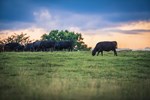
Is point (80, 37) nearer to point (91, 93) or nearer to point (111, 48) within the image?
point (111, 48)

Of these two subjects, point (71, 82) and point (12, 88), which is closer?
point (12, 88)

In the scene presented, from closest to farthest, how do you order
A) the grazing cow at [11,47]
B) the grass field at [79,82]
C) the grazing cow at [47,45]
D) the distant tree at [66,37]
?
1. the grass field at [79,82]
2. the grazing cow at [47,45]
3. the grazing cow at [11,47]
4. the distant tree at [66,37]

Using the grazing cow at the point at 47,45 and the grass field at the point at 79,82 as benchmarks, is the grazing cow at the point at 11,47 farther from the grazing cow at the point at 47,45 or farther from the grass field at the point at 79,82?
the grass field at the point at 79,82

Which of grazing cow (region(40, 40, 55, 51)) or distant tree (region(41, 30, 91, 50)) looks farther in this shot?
distant tree (region(41, 30, 91, 50))

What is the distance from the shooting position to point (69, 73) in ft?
50.2

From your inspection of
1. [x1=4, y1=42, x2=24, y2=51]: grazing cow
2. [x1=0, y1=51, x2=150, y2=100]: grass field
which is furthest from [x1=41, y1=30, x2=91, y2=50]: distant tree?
[x1=0, y1=51, x2=150, y2=100]: grass field

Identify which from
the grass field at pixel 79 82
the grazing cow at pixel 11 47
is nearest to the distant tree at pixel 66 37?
the grazing cow at pixel 11 47

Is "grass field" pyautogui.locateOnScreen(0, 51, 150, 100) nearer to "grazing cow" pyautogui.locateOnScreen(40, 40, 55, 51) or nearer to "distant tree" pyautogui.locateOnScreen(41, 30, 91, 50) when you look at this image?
"grazing cow" pyautogui.locateOnScreen(40, 40, 55, 51)

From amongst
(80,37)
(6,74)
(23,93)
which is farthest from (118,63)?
(80,37)

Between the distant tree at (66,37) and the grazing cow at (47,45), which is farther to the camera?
the distant tree at (66,37)

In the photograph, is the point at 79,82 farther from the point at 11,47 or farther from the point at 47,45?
the point at 11,47

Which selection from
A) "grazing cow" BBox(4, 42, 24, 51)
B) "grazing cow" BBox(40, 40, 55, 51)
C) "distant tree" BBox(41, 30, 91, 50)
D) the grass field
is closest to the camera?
the grass field

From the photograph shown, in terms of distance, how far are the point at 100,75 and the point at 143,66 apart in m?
4.56

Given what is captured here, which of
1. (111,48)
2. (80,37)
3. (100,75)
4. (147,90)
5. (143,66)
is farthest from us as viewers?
(80,37)
